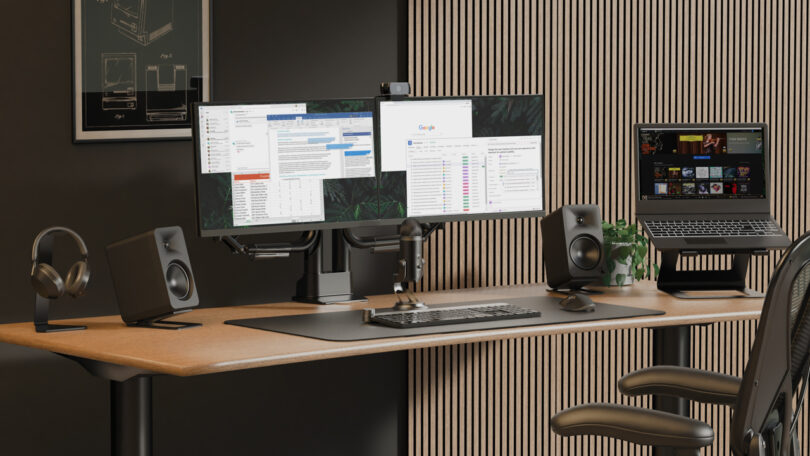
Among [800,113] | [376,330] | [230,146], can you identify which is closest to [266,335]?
[376,330]

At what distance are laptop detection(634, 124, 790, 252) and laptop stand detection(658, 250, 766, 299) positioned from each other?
5.1 inches

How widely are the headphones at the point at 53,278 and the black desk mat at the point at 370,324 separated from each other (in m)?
0.44

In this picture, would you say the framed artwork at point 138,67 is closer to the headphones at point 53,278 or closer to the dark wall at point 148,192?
the dark wall at point 148,192

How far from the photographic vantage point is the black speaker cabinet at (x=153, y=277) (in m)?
2.92

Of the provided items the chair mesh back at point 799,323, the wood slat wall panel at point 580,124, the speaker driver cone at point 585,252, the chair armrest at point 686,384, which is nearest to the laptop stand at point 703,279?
the speaker driver cone at point 585,252

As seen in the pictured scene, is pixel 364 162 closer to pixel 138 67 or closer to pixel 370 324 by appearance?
pixel 370 324

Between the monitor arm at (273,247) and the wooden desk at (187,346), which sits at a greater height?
the monitor arm at (273,247)

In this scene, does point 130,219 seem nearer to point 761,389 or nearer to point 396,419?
point 396,419

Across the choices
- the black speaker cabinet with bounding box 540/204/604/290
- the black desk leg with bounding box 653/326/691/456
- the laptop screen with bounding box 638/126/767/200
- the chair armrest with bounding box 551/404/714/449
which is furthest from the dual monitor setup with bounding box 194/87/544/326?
the chair armrest with bounding box 551/404/714/449

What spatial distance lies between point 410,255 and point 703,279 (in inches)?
44.0

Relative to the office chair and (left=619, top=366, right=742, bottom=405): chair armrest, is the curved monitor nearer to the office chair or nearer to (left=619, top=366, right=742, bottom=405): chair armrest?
(left=619, top=366, right=742, bottom=405): chair armrest

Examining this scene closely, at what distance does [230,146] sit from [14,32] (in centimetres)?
73

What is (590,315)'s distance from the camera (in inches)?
126

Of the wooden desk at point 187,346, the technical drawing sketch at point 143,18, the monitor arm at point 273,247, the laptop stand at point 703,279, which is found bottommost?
the wooden desk at point 187,346
